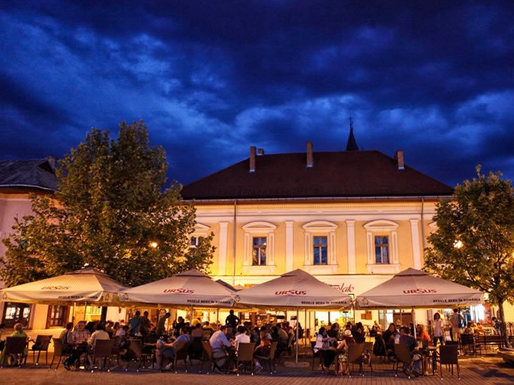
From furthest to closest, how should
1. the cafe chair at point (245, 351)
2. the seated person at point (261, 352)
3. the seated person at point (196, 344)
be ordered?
the seated person at point (196, 344) → the seated person at point (261, 352) → the cafe chair at point (245, 351)

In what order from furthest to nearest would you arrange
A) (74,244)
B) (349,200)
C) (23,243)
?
(349,200) → (23,243) → (74,244)

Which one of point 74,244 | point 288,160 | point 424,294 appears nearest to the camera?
point 424,294

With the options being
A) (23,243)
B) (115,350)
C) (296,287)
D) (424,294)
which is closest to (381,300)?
(424,294)

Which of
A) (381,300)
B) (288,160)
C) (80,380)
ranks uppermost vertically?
(288,160)

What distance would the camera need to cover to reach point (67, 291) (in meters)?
13.8

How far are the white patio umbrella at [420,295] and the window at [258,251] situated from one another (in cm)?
1420

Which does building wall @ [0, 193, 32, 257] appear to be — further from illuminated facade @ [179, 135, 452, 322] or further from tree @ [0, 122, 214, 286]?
illuminated facade @ [179, 135, 452, 322]

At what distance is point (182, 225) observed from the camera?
20266 millimetres

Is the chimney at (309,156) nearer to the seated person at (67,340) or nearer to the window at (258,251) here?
the window at (258,251)

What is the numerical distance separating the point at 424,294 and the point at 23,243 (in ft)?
51.7

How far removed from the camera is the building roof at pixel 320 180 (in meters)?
28.7

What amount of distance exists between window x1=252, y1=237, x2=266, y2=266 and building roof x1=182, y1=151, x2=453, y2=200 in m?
2.68

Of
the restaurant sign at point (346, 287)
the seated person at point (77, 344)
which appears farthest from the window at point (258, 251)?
the seated person at point (77, 344)

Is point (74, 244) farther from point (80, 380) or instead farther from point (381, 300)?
point (381, 300)
